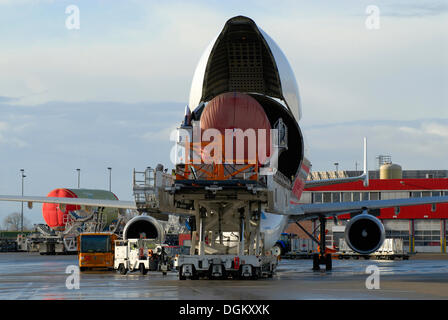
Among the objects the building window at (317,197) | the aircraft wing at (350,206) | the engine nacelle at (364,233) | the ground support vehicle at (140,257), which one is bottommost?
the ground support vehicle at (140,257)

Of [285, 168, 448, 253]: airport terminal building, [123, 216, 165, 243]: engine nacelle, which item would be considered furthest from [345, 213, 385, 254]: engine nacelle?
[285, 168, 448, 253]: airport terminal building

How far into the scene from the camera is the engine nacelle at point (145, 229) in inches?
1175

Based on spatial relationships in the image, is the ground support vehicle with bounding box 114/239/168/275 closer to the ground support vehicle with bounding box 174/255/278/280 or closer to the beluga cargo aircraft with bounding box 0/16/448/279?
the beluga cargo aircraft with bounding box 0/16/448/279

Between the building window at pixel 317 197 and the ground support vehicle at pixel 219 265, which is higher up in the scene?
the building window at pixel 317 197

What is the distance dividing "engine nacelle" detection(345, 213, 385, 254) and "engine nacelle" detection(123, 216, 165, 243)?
7.70m

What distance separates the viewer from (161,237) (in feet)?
97.9

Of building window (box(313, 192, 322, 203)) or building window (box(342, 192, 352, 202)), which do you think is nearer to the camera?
building window (box(342, 192, 352, 202))

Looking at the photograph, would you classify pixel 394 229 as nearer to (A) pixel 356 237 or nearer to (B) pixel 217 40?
(A) pixel 356 237

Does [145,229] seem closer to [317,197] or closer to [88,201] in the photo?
[88,201]

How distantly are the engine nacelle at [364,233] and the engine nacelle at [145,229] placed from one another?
25.3 ft

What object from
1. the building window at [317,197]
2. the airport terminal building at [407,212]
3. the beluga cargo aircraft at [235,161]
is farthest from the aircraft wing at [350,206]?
the building window at [317,197]

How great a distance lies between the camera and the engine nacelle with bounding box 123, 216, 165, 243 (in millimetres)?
29844

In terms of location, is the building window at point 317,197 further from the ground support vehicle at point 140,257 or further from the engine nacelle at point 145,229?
the ground support vehicle at point 140,257

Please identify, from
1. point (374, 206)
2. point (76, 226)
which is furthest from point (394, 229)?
point (374, 206)
